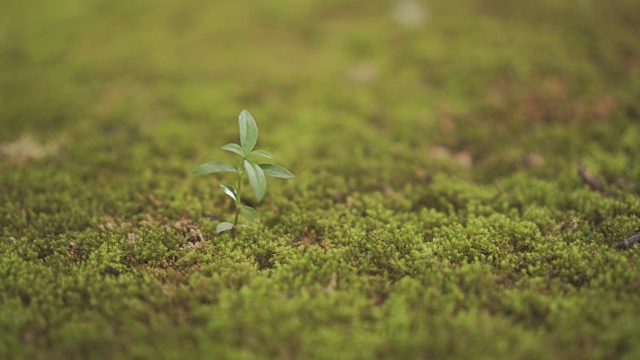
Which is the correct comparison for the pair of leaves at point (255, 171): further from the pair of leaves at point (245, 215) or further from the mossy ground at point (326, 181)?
the mossy ground at point (326, 181)

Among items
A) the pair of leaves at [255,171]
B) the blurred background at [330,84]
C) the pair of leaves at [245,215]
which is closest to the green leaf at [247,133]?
the pair of leaves at [255,171]

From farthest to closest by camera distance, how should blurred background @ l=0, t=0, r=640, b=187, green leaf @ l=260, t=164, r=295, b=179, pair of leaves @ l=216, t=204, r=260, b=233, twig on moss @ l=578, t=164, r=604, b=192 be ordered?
blurred background @ l=0, t=0, r=640, b=187 < twig on moss @ l=578, t=164, r=604, b=192 < pair of leaves @ l=216, t=204, r=260, b=233 < green leaf @ l=260, t=164, r=295, b=179

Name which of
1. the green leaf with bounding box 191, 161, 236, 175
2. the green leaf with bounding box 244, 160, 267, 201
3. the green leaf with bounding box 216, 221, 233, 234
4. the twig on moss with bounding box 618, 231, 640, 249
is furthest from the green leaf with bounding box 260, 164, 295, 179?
the twig on moss with bounding box 618, 231, 640, 249

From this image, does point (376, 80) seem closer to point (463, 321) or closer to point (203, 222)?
point (203, 222)

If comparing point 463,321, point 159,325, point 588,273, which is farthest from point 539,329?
point 159,325

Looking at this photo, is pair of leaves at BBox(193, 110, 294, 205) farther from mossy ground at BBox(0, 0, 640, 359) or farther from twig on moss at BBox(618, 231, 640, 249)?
twig on moss at BBox(618, 231, 640, 249)

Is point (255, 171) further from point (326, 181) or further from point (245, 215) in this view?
point (326, 181)
